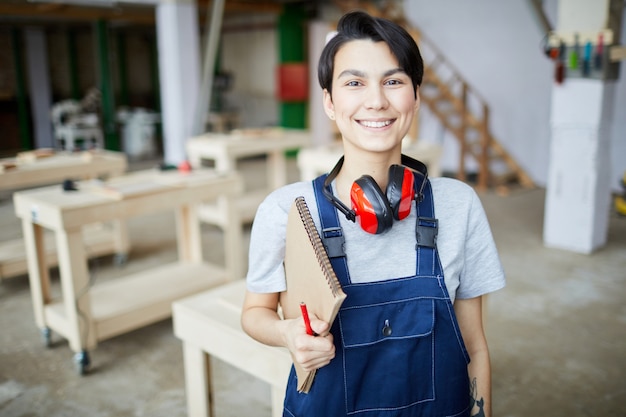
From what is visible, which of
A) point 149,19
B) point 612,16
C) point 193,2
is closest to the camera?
point 612,16

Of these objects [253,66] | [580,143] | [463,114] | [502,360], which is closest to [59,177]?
[502,360]

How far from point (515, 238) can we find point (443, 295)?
4939 millimetres

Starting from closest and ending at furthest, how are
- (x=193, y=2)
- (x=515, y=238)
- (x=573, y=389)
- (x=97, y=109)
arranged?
(x=573, y=389), (x=515, y=238), (x=193, y=2), (x=97, y=109)

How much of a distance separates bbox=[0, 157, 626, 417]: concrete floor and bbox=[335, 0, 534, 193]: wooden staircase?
3299 millimetres

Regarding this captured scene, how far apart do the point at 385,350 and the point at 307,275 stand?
27 centimetres

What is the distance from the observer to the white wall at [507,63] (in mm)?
8242

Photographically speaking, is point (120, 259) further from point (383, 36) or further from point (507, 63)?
point (507, 63)

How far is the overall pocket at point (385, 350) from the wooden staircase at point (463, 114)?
721 cm

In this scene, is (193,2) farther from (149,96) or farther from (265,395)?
(149,96)

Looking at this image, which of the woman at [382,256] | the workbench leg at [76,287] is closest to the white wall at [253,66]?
the workbench leg at [76,287]

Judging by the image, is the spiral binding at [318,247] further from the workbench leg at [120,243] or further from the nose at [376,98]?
the workbench leg at [120,243]

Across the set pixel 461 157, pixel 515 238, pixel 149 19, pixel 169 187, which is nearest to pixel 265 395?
pixel 169 187

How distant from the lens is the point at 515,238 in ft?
19.4

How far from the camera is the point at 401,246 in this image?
1328 millimetres
